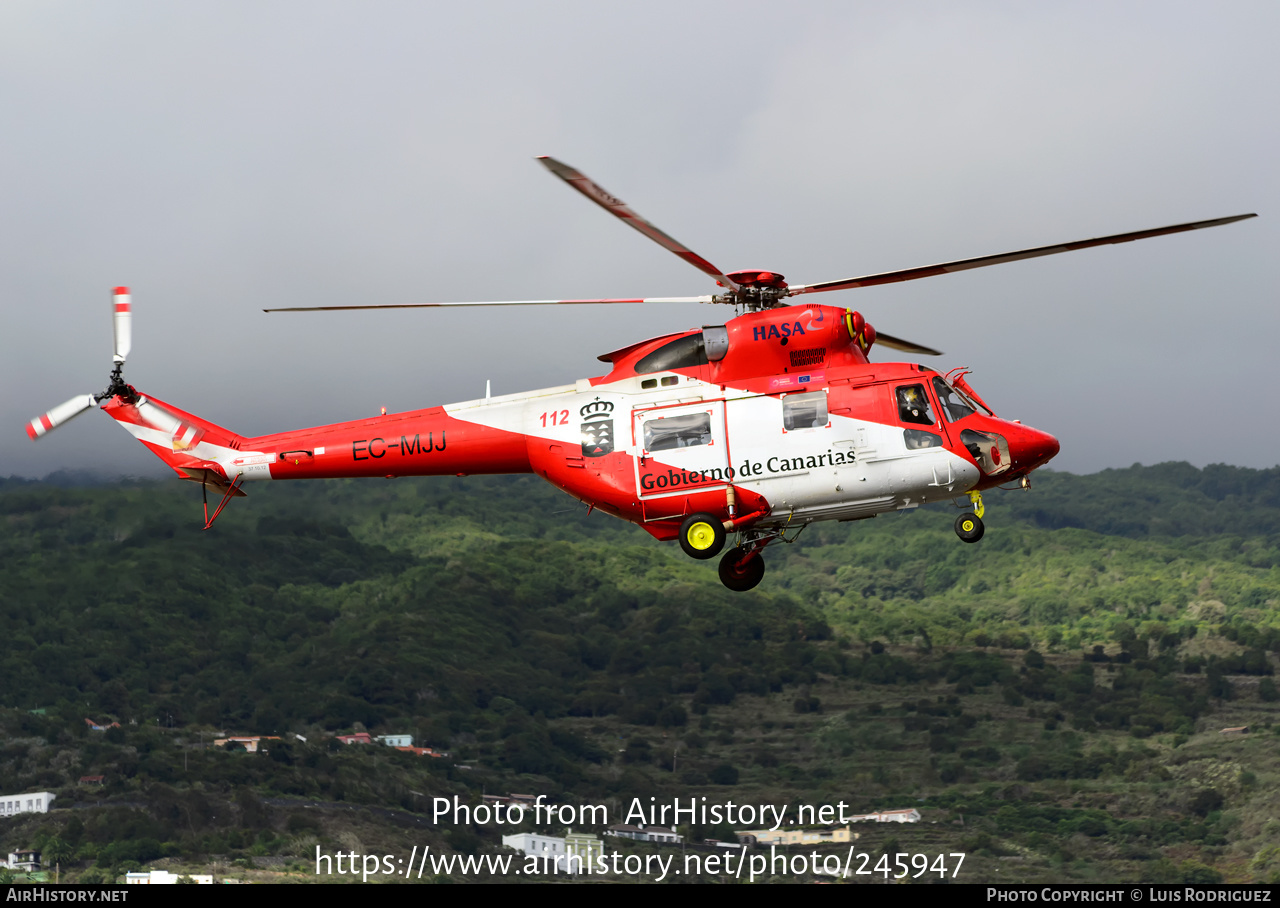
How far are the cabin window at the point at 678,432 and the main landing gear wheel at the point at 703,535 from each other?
51.9 inches

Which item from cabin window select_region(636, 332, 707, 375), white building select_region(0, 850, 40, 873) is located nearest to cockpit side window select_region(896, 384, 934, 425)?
cabin window select_region(636, 332, 707, 375)

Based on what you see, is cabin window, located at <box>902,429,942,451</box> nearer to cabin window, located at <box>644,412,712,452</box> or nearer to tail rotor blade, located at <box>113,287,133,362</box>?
cabin window, located at <box>644,412,712,452</box>

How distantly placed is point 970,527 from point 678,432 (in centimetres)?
541

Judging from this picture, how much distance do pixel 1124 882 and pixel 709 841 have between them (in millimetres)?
47862

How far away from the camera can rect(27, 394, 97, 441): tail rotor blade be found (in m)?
26.9

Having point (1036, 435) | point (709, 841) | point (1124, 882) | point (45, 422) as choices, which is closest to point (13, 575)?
point (709, 841)

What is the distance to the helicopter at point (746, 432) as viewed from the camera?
25172 mm

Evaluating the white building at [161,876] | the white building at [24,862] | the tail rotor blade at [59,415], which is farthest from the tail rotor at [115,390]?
the white building at [24,862]

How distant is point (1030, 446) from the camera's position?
2536 centimetres

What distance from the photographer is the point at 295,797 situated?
186625 millimetres

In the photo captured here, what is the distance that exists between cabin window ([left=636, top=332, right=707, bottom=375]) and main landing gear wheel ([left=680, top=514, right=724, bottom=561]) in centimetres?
277

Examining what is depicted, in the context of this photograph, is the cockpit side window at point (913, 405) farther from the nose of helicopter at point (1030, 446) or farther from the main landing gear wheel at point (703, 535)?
the main landing gear wheel at point (703, 535)

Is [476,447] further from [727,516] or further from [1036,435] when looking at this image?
[1036,435]

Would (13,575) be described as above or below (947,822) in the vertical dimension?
above
